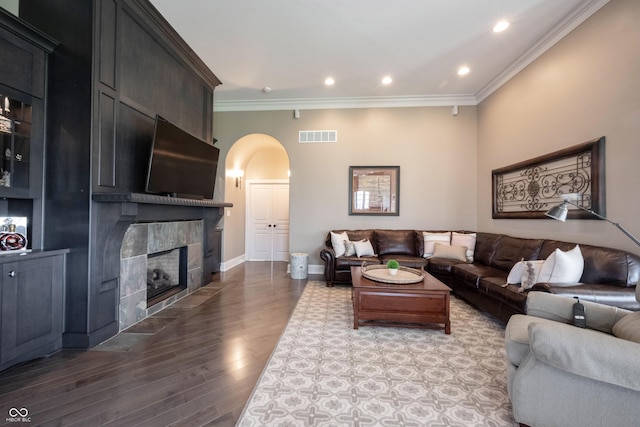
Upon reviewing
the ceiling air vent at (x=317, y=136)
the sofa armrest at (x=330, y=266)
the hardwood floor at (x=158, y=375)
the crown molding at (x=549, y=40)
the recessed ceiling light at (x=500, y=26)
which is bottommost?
the hardwood floor at (x=158, y=375)

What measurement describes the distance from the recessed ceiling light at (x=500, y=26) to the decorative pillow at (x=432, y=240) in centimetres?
297

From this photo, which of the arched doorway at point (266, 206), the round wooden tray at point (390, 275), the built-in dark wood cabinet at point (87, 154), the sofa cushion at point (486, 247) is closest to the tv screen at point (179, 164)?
the built-in dark wood cabinet at point (87, 154)

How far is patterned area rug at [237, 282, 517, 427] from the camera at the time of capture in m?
1.57

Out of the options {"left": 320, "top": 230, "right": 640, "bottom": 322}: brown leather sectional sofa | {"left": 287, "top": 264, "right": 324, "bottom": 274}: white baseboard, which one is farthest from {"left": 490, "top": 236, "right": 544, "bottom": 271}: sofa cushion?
{"left": 287, "top": 264, "right": 324, "bottom": 274}: white baseboard

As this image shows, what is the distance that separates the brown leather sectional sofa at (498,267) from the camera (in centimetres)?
222

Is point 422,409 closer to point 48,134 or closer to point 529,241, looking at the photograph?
point 529,241

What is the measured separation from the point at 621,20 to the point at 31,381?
19.2ft

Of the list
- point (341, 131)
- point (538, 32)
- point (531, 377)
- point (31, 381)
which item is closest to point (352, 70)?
point (341, 131)

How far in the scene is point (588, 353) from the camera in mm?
1178

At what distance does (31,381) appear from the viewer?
188cm

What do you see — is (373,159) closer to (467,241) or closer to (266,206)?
(467,241)

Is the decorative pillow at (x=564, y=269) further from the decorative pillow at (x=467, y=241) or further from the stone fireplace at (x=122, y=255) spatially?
the stone fireplace at (x=122, y=255)

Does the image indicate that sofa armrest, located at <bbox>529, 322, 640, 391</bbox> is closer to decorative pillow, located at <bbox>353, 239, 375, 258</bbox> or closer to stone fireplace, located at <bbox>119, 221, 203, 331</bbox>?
decorative pillow, located at <bbox>353, 239, 375, 258</bbox>

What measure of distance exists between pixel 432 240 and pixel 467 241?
21.3 inches
